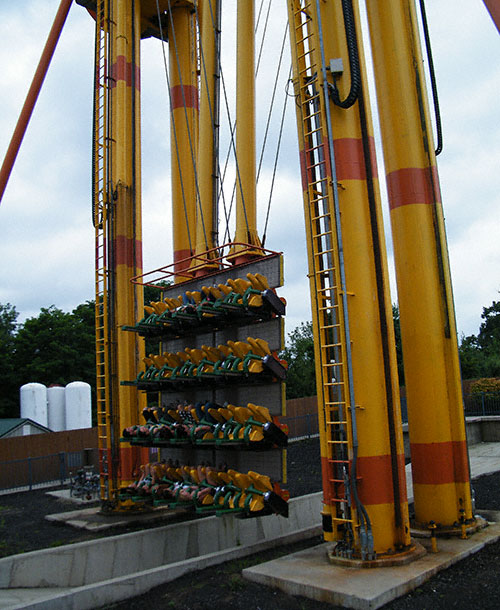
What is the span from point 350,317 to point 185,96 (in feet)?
32.1

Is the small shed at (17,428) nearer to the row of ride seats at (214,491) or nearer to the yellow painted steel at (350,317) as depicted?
the row of ride seats at (214,491)

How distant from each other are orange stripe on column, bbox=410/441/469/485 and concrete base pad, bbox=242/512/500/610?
93cm

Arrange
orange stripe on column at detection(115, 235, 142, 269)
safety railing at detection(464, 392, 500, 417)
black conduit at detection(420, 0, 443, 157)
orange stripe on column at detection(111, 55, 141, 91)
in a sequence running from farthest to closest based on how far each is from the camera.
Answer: safety railing at detection(464, 392, 500, 417) → orange stripe on column at detection(111, 55, 141, 91) → orange stripe on column at detection(115, 235, 142, 269) → black conduit at detection(420, 0, 443, 157)

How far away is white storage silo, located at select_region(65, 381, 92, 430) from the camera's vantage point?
113 feet

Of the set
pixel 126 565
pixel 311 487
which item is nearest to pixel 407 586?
pixel 126 565

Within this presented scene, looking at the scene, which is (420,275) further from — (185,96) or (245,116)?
(185,96)

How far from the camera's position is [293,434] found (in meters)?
30.9

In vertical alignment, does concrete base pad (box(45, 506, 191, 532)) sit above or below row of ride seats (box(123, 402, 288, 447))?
below

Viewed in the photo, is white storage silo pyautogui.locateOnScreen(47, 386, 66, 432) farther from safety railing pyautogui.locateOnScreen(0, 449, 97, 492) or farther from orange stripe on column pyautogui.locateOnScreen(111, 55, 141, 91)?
orange stripe on column pyautogui.locateOnScreen(111, 55, 141, 91)

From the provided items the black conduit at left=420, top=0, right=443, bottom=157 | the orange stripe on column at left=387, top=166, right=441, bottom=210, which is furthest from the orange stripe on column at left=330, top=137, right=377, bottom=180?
the black conduit at left=420, top=0, right=443, bottom=157

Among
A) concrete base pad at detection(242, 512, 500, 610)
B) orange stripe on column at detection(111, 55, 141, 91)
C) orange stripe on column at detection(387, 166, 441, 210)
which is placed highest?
orange stripe on column at detection(111, 55, 141, 91)

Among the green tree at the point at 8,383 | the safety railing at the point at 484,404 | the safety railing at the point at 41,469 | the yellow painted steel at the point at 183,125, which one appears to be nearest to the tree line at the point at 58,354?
the green tree at the point at 8,383

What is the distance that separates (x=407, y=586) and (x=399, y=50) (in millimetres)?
8675

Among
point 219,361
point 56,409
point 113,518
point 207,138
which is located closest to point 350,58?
point 207,138
